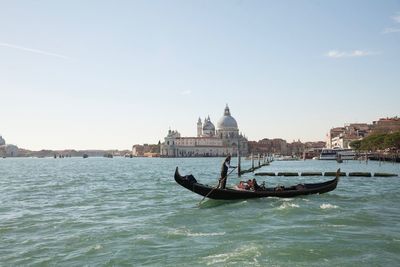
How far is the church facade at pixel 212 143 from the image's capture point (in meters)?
157

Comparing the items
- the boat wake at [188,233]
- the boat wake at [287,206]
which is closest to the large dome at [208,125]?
the boat wake at [287,206]

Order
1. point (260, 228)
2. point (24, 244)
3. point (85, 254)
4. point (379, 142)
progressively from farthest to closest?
point (379, 142), point (260, 228), point (24, 244), point (85, 254)

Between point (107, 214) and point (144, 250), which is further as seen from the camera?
point (107, 214)

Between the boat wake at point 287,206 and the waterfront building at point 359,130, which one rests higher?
the waterfront building at point 359,130

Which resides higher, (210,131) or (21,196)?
(210,131)

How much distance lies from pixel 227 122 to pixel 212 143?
845 centimetres

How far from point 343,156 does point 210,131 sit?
95173 mm

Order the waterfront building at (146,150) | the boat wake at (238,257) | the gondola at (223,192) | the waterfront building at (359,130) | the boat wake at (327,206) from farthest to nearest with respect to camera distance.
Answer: the waterfront building at (146,150)
the waterfront building at (359,130)
the gondola at (223,192)
the boat wake at (327,206)
the boat wake at (238,257)

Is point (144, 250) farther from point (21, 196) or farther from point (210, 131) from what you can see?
point (210, 131)

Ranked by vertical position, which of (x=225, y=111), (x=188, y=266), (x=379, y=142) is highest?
(x=225, y=111)

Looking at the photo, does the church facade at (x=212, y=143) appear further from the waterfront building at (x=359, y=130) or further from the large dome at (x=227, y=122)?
the waterfront building at (x=359, y=130)

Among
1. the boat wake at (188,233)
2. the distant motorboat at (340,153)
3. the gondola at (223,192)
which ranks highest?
the distant motorboat at (340,153)

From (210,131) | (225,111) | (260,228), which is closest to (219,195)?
(260,228)

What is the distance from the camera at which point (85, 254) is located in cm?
899
